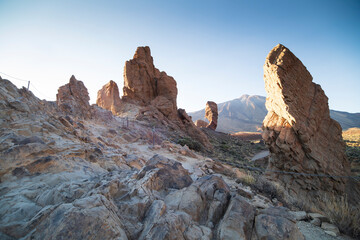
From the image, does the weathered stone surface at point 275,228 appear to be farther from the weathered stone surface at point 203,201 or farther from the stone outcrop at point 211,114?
the stone outcrop at point 211,114

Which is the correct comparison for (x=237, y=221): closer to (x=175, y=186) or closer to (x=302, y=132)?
(x=175, y=186)

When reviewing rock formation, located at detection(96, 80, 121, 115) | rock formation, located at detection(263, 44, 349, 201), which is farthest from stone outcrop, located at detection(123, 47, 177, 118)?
rock formation, located at detection(263, 44, 349, 201)

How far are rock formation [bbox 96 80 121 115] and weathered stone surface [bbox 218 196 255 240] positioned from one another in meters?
26.9

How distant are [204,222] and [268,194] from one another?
3.59 meters

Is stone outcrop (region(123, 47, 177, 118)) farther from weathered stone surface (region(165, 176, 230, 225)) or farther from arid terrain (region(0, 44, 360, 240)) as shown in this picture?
weathered stone surface (region(165, 176, 230, 225))

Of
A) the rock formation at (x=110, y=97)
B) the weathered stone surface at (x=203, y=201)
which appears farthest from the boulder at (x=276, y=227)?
the rock formation at (x=110, y=97)

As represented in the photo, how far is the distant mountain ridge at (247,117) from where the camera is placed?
95.5 meters

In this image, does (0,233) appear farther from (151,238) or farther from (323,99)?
(323,99)

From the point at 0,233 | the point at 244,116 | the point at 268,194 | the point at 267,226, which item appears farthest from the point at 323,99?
the point at 244,116

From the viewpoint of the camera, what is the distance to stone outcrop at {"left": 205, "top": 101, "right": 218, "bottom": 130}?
4718 centimetres

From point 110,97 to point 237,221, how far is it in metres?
30.0

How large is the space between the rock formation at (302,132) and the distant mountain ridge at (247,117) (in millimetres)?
77369

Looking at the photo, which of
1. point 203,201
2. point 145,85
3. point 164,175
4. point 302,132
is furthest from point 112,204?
point 145,85

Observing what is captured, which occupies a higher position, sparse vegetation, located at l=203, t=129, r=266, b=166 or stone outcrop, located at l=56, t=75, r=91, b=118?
stone outcrop, located at l=56, t=75, r=91, b=118
